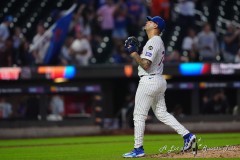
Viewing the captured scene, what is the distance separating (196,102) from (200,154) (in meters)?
11.5

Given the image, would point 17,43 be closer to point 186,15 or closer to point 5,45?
point 5,45

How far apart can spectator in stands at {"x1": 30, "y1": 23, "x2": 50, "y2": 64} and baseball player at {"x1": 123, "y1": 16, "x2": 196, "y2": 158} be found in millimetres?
10583

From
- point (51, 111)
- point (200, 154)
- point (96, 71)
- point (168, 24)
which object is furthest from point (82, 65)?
point (200, 154)

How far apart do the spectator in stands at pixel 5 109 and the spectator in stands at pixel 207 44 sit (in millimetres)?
6128

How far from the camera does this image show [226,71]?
762 inches

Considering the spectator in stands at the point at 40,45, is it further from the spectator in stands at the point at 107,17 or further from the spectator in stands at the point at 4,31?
the spectator in stands at the point at 107,17

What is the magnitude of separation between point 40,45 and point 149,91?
430 inches

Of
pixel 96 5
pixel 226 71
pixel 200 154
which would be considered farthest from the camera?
pixel 96 5

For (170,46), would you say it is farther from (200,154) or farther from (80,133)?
(200,154)

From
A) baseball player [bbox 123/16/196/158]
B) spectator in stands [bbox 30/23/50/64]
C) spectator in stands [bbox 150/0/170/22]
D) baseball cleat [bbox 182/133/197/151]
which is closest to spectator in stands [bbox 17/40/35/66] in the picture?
spectator in stands [bbox 30/23/50/64]

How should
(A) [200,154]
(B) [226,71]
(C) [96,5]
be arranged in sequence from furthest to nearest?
(C) [96,5], (B) [226,71], (A) [200,154]

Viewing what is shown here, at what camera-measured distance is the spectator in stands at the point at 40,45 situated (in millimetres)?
19469

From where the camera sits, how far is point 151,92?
9.06 m

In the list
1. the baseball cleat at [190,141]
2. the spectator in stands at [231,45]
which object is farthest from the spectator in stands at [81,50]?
the baseball cleat at [190,141]
